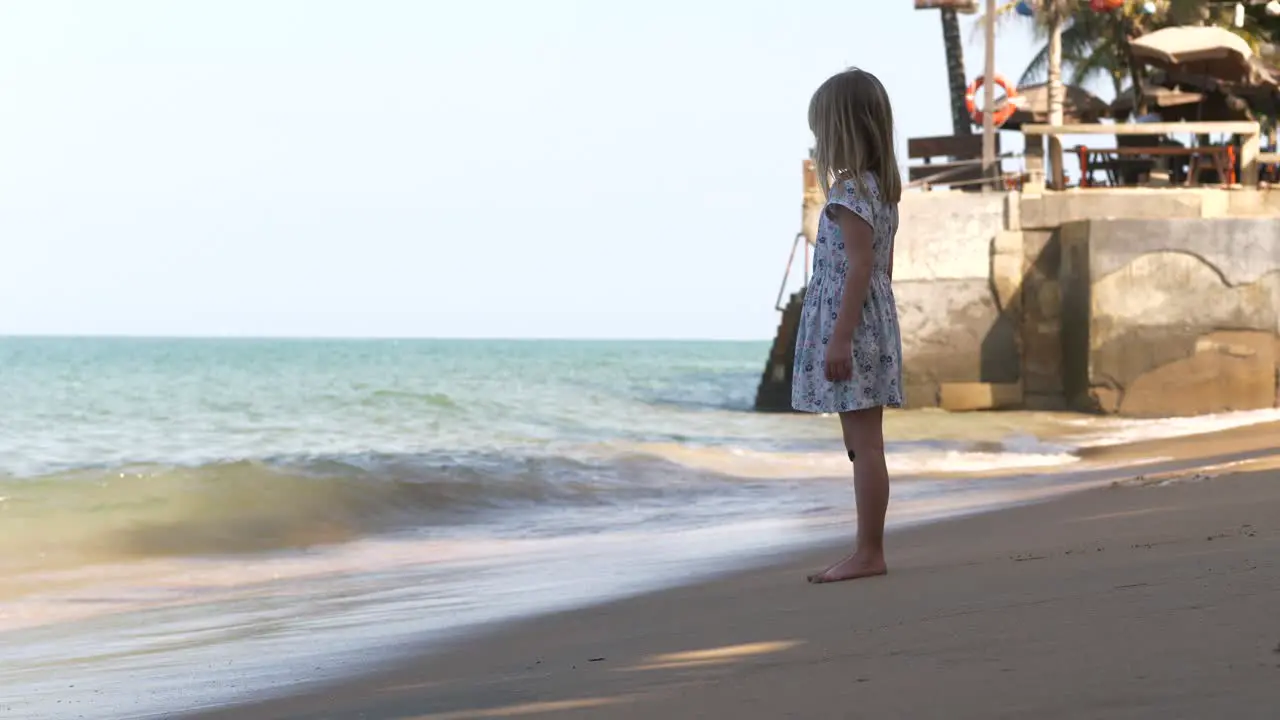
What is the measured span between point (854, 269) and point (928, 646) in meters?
1.52

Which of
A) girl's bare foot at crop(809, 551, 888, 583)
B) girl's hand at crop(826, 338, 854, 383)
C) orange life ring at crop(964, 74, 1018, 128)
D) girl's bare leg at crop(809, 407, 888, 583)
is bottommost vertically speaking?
girl's bare foot at crop(809, 551, 888, 583)

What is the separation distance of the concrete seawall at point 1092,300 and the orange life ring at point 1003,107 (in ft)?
12.5

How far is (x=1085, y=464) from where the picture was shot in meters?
10.6

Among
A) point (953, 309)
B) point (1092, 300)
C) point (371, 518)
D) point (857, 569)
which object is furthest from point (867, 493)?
point (953, 309)

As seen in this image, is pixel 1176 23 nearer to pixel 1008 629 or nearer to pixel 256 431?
pixel 256 431

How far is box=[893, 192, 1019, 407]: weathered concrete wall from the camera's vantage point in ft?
57.6

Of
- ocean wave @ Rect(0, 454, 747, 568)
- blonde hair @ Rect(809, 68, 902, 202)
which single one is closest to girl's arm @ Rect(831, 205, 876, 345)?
blonde hair @ Rect(809, 68, 902, 202)

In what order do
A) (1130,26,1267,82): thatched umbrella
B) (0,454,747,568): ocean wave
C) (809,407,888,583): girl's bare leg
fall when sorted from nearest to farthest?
(809,407,888,583): girl's bare leg → (0,454,747,568): ocean wave → (1130,26,1267,82): thatched umbrella

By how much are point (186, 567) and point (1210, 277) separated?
1255cm

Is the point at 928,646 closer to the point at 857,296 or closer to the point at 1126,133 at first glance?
the point at 857,296

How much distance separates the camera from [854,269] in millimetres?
4051

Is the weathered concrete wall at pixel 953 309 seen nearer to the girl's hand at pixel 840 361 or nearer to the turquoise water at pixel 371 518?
the turquoise water at pixel 371 518

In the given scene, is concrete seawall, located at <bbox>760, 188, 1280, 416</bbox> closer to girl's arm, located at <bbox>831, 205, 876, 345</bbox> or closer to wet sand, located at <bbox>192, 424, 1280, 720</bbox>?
wet sand, located at <bbox>192, 424, 1280, 720</bbox>

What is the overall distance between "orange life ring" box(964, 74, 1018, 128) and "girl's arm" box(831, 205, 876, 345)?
17887 mm
